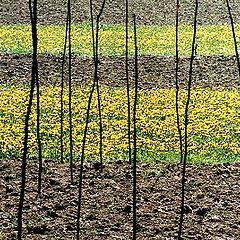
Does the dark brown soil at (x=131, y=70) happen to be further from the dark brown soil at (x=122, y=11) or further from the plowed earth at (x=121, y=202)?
the plowed earth at (x=121, y=202)

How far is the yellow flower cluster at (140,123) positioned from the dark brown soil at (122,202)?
3.93ft

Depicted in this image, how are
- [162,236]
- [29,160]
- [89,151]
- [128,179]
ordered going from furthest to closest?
[89,151], [29,160], [128,179], [162,236]

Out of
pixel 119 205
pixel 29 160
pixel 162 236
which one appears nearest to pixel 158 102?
pixel 29 160

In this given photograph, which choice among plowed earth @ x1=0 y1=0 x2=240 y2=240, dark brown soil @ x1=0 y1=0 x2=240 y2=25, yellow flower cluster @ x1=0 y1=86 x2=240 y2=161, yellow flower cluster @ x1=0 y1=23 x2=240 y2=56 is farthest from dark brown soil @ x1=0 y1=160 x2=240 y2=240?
dark brown soil @ x1=0 y1=0 x2=240 y2=25

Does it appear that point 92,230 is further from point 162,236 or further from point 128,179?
point 128,179

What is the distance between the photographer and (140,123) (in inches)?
476

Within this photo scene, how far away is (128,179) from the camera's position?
7770mm

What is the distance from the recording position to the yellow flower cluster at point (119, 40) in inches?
774

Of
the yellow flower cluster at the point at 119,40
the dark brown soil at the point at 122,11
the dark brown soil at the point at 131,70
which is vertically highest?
the dark brown soil at the point at 122,11

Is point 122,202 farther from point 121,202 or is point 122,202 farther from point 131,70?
point 131,70

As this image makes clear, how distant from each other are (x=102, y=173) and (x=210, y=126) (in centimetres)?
426

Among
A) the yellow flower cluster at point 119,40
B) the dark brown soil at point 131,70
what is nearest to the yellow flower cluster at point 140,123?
the dark brown soil at point 131,70

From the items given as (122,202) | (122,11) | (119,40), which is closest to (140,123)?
(122,202)

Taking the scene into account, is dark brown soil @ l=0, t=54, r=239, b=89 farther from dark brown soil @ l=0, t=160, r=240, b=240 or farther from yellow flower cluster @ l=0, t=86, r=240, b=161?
dark brown soil @ l=0, t=160, r=240, b=240
